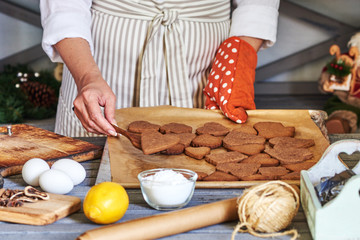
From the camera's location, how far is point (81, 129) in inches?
74.5

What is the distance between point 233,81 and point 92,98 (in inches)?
21.5

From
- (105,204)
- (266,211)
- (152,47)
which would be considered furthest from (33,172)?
(152,47)

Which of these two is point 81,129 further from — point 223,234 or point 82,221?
point 223,234

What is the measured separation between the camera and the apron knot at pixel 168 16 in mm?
1764

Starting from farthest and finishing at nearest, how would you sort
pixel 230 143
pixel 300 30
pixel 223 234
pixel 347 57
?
pixel 300 30 < pixel 347 57 < pixel 230 143 < pixel 223 234

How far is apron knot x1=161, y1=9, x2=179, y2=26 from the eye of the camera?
69.4 inches

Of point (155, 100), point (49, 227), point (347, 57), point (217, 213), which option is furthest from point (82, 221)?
point (347, 57)

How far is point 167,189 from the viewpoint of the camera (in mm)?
940

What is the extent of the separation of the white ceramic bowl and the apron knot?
0.91 m

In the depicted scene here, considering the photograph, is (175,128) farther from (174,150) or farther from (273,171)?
(273,171)

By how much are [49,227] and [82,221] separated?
7cm

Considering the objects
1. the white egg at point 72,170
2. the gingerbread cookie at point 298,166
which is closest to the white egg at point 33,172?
the white egg at point 72,170

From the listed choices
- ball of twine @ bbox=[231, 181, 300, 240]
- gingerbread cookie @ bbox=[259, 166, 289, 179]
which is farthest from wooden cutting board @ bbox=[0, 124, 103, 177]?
ball of twine @ bbox=[231, 181, 300, 240]

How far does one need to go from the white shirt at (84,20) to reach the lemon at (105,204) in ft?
2.69
